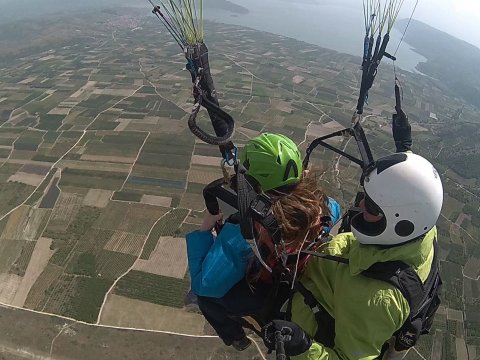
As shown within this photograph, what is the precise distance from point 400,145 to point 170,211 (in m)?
18.0

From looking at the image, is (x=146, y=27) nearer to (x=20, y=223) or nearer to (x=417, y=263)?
(x=20, y=223)

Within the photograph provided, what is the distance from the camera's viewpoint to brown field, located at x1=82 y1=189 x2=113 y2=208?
20891mm

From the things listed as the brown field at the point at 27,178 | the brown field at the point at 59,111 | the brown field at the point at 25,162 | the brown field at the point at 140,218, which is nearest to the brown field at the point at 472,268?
the brown field at the point at 140,218

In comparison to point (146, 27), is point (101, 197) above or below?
above

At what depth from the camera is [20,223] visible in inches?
757

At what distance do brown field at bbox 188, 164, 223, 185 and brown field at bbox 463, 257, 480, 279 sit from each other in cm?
1459

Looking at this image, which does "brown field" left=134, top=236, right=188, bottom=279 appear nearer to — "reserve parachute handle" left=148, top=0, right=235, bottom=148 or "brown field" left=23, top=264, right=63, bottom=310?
Answer: "brown field" left=23, top=264, right=63, bottom=310

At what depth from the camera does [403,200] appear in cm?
207

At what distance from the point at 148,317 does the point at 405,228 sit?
1389 cm

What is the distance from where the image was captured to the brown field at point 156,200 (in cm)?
2098

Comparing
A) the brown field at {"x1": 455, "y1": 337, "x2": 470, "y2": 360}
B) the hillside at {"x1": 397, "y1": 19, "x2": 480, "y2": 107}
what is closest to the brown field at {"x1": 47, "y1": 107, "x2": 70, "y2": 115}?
the brown field at {"x1": 455, "y1": 337, "x2": 470, "y2": 360}

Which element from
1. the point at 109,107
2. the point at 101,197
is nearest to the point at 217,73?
the point at 109,107

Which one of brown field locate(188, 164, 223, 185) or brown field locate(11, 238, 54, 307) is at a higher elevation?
brown field locate(11, 238, 54, 307)

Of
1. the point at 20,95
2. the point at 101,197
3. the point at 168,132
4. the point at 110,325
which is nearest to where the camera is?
the point at 110,325
